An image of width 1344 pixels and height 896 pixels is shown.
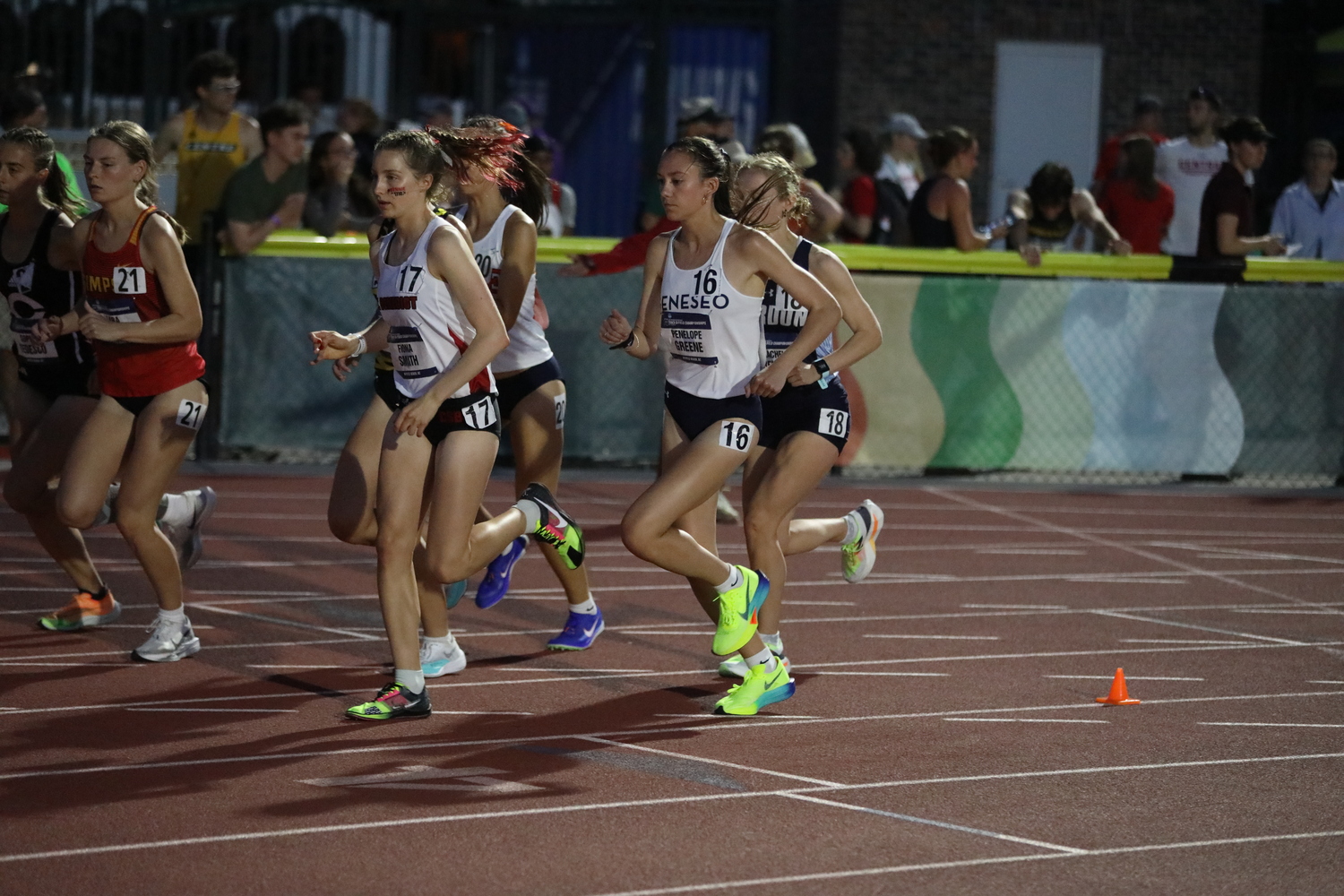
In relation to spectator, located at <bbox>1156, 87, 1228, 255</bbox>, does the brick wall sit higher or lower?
higher

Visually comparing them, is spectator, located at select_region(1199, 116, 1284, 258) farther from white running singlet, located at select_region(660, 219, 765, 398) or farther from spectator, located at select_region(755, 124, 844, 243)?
white running singlet, located at select_region(660, 219, 765, 398)

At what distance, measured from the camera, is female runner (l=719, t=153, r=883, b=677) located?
706cm

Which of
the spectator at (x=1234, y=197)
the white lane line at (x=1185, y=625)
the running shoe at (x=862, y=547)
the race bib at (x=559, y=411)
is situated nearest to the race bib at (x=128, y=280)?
the race bib at (x=559, y=411)

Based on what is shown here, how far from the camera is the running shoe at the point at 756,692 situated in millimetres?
6641

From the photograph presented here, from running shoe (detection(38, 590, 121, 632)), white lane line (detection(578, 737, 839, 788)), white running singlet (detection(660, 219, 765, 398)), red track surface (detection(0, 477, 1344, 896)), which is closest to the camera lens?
red track surface (detection(0, 477, 1344, 896))

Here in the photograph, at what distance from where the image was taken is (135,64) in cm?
1783

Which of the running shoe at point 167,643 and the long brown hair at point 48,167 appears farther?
→ the long brown hair at point 48,167

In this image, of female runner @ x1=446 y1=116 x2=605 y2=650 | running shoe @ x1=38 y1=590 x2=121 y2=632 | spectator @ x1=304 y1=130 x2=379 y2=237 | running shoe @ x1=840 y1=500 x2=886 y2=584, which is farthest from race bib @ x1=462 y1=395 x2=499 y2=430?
spectator @ x1=304 y1=130 x2=379 y2=237

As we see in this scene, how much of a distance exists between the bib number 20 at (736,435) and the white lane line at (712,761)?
1.13 m

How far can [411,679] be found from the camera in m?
6.41

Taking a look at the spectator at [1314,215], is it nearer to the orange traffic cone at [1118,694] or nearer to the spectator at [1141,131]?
the spectator at [1141,131]

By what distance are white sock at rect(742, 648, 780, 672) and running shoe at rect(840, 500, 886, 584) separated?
1299 mm

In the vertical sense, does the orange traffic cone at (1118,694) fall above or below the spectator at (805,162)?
below

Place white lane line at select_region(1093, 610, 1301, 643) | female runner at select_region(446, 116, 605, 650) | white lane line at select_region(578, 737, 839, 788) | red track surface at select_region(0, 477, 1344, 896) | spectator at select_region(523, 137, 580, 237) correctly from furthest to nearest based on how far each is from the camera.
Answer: spectator at select_region(523, 137, 580, 237) → white lane line at select_region(1093, 610, 1301, 643) → female runner at select_region(446, 116, 605, 650) → white lane line at select_region(578, 737, 839, 788) → red track surface at select_region(0, 477, 1344, 896)
